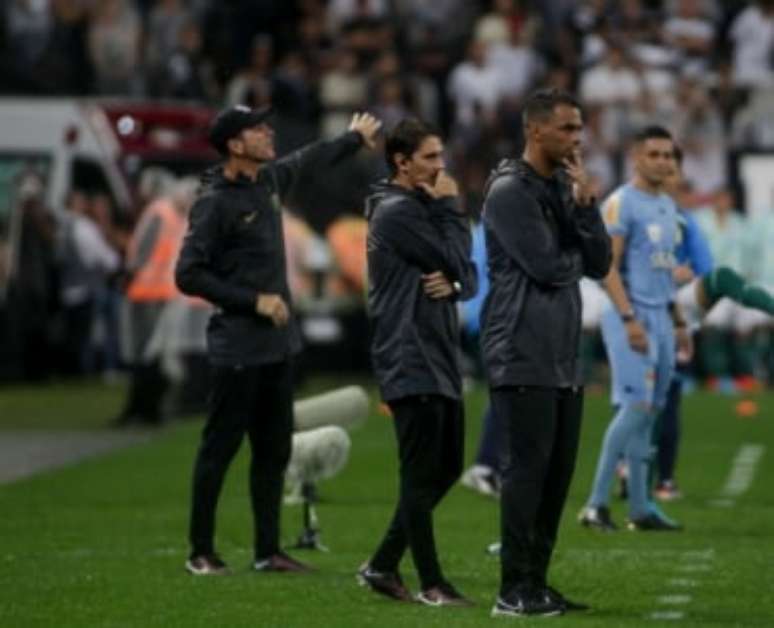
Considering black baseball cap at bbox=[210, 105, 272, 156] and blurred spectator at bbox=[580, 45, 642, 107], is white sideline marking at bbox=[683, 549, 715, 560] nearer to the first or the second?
black baseball cap at bbox=[210, 105, 272, 156]

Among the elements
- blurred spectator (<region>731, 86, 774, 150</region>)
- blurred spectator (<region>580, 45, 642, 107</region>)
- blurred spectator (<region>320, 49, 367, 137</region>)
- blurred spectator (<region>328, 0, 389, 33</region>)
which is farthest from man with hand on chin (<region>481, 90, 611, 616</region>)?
blurred spectator (<region>328, 0, 389, 33</region>)

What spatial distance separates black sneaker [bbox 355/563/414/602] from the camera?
1420cm

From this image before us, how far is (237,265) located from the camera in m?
15.2

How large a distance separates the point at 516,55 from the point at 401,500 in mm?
22322

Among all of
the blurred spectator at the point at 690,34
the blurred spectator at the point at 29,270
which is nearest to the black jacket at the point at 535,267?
the blurred spectator at the point at 29,270

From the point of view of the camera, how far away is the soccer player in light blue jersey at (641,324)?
17.2 meters

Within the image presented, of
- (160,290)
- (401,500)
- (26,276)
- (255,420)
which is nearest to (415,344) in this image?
(401,500)

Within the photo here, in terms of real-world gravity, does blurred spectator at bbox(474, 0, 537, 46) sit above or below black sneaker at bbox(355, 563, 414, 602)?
above

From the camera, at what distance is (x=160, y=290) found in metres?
26.2

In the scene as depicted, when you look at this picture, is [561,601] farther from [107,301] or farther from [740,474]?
[107,301]

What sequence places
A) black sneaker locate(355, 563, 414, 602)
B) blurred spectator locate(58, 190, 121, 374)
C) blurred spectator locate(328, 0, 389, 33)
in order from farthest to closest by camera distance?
blurred spectator locate(328, 0, 389, 33)
blurred spectator locate(58, 190, 121, 374)
black sneaker locate(355, 563, 414, 602)

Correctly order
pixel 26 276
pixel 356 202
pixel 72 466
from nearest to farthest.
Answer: pixel 72 466, pixel 26 276, pixel 356 202

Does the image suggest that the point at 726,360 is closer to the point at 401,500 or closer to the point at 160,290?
the point at 160,290

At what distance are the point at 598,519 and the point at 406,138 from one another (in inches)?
153
